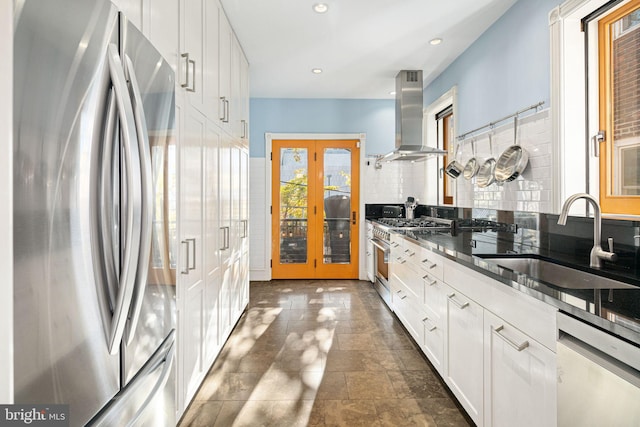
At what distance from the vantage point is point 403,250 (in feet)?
10.8

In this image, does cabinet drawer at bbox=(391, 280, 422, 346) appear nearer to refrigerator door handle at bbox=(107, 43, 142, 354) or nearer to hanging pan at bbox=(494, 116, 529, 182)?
hanging pan at bbox=(494, 116, 529, 182)

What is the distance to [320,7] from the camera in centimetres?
286

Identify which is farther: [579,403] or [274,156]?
[274,156]

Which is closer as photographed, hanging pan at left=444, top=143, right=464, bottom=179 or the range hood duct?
hanging pan at left=444, top=143, right=464, bottom=179

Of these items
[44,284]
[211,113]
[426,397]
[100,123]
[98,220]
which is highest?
[211,113]

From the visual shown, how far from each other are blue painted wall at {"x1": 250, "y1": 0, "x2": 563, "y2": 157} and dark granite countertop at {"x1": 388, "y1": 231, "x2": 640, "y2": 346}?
3.70 feet

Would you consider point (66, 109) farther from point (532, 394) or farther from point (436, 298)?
point (436, 298)

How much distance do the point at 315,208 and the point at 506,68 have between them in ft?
10.3

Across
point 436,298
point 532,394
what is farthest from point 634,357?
point 436,298

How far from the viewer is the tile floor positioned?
204 centimetres

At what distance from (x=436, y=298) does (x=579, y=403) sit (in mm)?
1319

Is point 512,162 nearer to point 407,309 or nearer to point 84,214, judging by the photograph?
point 407,309
